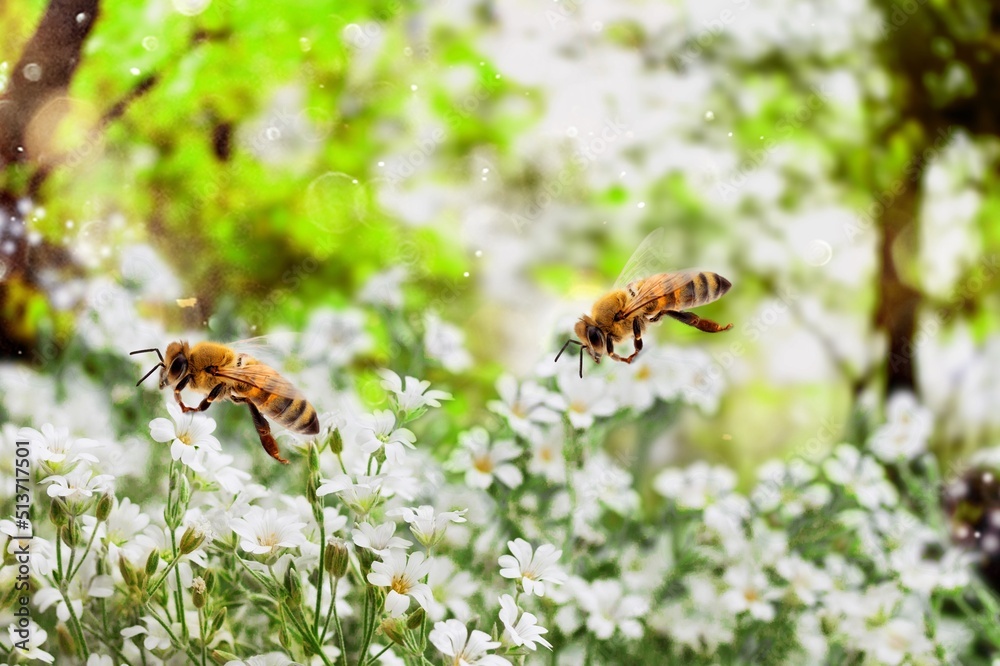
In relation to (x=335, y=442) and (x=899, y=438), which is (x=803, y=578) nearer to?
(x=899, y=438)

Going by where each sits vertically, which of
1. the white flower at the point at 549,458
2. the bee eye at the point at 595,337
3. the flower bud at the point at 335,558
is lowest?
the flower bud at the point at 335,558

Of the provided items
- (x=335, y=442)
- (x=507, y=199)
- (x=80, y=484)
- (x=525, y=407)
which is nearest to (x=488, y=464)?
(x=525, y=407)

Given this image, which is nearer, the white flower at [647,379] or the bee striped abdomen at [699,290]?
the bee striped abdomen at [699,290]

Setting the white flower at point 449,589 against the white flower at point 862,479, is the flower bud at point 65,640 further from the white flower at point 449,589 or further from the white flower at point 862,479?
the white flower at point 862,479

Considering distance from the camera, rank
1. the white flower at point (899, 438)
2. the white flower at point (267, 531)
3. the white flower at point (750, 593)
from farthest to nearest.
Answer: the white flower at point (899, 438)
the white flower at point (750, 593)
the white flower at point (267, 531)

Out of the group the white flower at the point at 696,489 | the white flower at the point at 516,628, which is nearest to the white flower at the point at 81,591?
the white flower at the point at 516,628

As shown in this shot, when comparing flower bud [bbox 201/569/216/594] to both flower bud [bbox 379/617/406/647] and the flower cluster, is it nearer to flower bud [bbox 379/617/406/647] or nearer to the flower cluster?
the flower cluster

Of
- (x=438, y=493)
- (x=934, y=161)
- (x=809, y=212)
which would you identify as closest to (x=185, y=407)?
(x=438, y=493)
